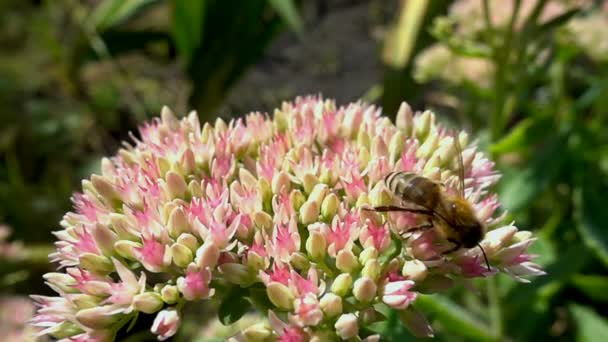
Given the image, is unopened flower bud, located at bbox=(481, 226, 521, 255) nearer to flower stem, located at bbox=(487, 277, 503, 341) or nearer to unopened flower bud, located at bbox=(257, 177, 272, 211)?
unopened flower bud, located at bbox=(257, 177, 272, 211)

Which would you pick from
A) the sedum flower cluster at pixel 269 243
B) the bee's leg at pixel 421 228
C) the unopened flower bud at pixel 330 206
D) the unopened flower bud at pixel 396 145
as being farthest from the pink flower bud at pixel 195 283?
the unopened flower bud at pixel 396 145

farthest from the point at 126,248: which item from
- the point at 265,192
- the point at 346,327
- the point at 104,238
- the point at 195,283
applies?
the point at 346,327

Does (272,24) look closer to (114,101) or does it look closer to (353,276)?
(114,101)

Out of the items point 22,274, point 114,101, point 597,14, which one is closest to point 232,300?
point 22,274

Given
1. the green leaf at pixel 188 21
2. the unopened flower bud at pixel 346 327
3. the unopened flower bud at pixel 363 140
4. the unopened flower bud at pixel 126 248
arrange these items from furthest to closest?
the green leaf at pixel 188 21 < the unopened flower bud at pixel 363 140 < the unopened flower bud at pixel 126 248 < the unopened flower bud at pixel 346 327

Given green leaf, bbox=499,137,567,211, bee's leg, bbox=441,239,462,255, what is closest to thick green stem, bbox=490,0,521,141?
green leaf, bbox=499,137,567,211

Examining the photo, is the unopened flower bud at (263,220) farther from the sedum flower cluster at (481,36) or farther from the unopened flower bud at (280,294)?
the sedum flower cluster at (481,36)

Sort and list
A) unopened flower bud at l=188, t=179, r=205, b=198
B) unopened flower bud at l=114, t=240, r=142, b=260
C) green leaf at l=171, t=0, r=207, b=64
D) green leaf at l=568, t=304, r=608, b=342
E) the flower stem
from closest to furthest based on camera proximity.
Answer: unopened flower bud at l=114, t=240, r=142, b=260
unopened flower bud at l=188, t=179, r=205, b=198
the flower stem
green leaf at l=568, t=304, r=608, b=342
green leaf at l=171, t=0, r=207, b=64
